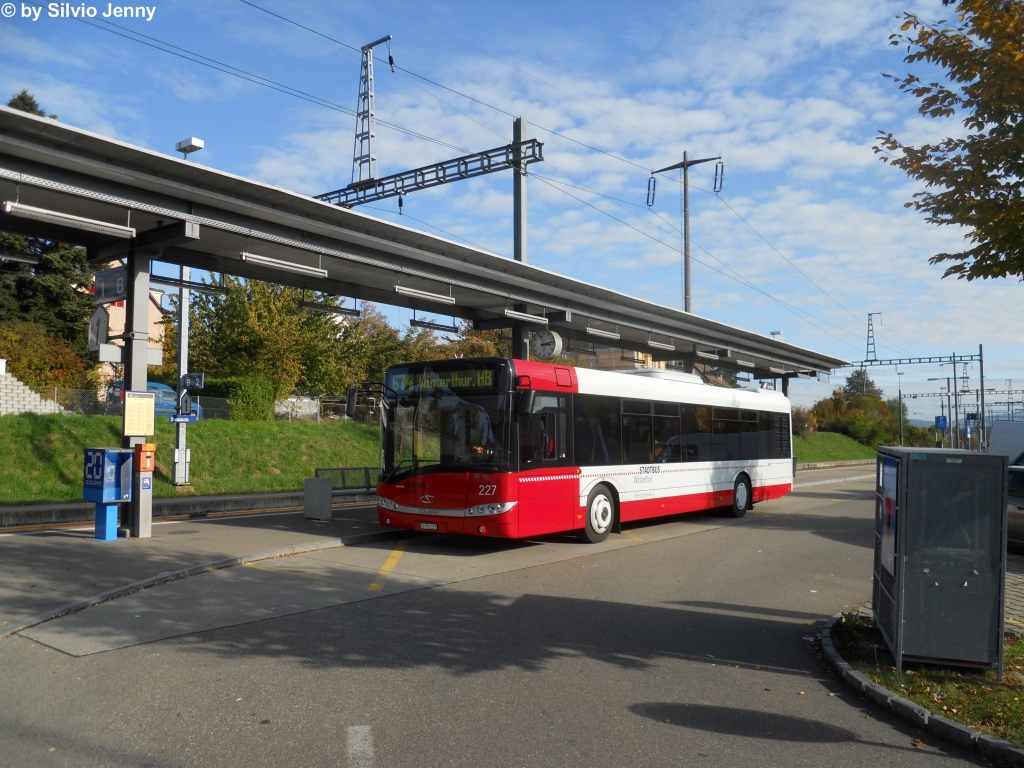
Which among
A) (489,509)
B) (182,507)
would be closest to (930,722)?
(489,509)

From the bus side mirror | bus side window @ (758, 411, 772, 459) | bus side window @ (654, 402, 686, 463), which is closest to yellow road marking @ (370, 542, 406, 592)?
the bus side mirror

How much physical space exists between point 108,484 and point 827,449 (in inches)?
2194

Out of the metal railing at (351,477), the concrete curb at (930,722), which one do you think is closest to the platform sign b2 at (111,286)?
the metal railing at (351,477)

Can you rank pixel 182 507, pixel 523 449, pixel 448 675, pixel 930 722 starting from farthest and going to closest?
pixel 182 507 < pixel 523 449 < pixel 448 675 < pixel 930 722

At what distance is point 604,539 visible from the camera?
14.1 meters

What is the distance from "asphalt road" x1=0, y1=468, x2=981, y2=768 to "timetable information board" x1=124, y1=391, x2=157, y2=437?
373 centimetres

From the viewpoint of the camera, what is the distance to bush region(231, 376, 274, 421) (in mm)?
27875

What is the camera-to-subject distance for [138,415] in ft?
42.8

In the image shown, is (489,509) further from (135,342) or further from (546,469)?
(135,342)

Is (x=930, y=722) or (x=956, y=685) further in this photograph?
(x=956, y=685)

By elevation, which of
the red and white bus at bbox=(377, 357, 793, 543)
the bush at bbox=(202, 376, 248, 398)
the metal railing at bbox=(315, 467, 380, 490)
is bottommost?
the metal railing at bbox=(315, 467, 380, 490)

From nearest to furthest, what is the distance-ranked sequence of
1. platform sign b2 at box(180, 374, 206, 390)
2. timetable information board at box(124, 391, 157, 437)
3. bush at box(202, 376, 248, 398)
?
timetable information board at box(124, 391, 157, 437) → platform sign b2 at box(180, 374, 206, 390) → bush at box(202, 376, 248, 398)

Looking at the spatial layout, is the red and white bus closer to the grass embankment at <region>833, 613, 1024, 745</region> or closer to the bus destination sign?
the bus destination sign

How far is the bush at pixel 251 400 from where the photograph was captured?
27.9 m
